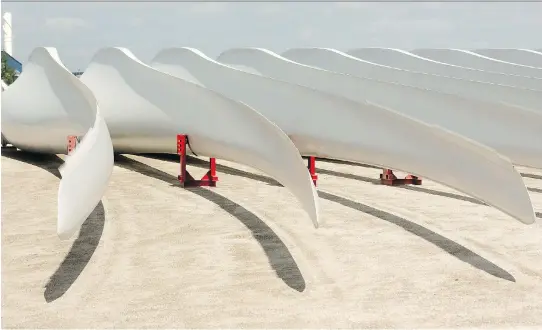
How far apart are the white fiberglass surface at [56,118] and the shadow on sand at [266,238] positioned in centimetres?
196

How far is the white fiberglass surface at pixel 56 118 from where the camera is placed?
21.6ft

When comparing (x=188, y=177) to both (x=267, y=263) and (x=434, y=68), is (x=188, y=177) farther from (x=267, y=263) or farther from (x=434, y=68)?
(x=434, y=68)

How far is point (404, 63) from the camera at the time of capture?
60.3 feet

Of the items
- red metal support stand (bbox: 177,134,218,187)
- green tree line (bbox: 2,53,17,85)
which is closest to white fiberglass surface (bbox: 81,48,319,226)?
red metal support stand (bbox: 177,134,218,187)

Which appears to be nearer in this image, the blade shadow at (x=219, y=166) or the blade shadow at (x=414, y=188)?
the blade shadow at (x=414, y=188)

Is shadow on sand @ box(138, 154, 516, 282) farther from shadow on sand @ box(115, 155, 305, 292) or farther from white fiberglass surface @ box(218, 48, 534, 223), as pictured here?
shadow on sand @ box(115, 155, 305, 292)

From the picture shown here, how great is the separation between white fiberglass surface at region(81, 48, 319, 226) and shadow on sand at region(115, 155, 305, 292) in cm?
68

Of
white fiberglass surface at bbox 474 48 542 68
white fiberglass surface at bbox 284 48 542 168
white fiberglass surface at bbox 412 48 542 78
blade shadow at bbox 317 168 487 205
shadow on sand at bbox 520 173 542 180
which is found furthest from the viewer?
white fiberglass surface at bbox 474 48 542 68

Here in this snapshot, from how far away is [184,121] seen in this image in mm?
11203

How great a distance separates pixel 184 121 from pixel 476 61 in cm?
1129

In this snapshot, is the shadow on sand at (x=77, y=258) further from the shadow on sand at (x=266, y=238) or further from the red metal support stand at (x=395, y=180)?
the red metal support stand at (x=395, y=180)

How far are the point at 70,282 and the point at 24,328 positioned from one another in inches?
43.0

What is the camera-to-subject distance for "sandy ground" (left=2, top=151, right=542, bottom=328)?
5.48 m

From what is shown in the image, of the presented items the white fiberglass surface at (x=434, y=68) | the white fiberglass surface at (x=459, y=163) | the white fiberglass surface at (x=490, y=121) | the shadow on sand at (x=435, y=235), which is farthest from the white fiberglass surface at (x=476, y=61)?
the white fiberglass surface at (x=459, y=163)
